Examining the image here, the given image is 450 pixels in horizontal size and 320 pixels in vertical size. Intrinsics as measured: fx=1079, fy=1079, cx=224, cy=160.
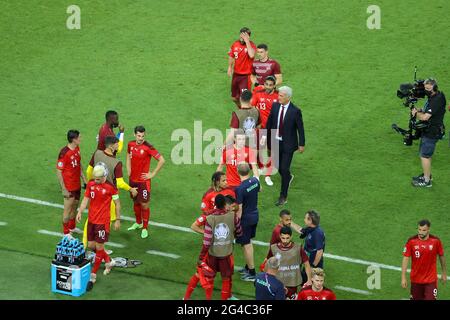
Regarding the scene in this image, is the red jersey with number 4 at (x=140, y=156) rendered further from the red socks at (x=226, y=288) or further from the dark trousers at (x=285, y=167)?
the red socks at (x=226, y=288)

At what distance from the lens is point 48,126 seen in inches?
965

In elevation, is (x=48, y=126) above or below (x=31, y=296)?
above

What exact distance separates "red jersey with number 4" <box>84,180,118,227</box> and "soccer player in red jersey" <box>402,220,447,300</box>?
16.6 feet

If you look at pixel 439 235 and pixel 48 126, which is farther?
pixel 48 126

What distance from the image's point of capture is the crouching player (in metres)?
17.5

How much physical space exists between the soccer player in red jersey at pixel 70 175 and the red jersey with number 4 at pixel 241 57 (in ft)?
19.5

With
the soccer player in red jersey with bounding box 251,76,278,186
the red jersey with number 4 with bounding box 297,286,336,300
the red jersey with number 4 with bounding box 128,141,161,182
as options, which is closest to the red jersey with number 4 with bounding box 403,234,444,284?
the red jersey with number 4 with bounding box 297,286,336,300

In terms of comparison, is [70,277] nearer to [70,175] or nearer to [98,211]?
[98,211]

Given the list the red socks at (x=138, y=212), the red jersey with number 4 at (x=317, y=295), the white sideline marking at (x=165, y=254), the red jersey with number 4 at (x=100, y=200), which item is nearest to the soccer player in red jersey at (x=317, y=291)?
the red jersey with number 4 at (x=317, y=295)

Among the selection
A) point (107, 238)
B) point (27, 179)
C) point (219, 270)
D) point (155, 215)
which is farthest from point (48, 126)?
point (219, 270)

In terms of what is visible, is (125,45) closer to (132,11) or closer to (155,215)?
(132,11)

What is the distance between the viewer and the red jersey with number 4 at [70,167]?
1973 cm

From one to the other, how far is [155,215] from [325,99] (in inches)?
261

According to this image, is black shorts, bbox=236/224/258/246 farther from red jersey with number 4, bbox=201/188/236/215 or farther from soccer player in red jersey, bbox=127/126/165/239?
soccer player in red jersey, bbox=127/126/165/239
